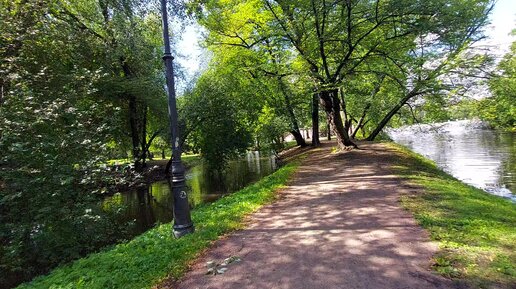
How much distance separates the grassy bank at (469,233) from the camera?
386 centimetres

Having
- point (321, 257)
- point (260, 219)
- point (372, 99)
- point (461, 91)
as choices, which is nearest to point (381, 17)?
point (461, 91)

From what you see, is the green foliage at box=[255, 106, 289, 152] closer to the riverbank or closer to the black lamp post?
the riverbank

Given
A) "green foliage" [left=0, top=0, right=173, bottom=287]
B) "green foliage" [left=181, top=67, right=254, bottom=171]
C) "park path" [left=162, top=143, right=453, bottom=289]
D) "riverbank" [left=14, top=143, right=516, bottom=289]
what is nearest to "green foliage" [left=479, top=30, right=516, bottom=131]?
"riverbank" [left=14, top=143, right=516, bottom=289]

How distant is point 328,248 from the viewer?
4.97 meters

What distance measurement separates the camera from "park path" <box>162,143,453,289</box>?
401cm

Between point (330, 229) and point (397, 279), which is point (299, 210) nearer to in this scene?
point (330, 229)

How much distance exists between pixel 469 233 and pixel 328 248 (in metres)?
2.21

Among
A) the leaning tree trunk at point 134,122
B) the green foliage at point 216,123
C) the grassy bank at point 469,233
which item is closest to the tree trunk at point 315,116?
the green foliage at point 216,123

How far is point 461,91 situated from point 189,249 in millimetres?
14453

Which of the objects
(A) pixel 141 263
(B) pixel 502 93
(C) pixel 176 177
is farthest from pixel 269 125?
(A) pixel 141 263

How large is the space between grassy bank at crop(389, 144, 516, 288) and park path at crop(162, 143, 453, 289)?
247 mm

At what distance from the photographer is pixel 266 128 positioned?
19438mm

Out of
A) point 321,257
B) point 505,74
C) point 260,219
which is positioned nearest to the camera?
point 321,257

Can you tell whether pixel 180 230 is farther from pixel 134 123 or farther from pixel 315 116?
pixel 315 116
